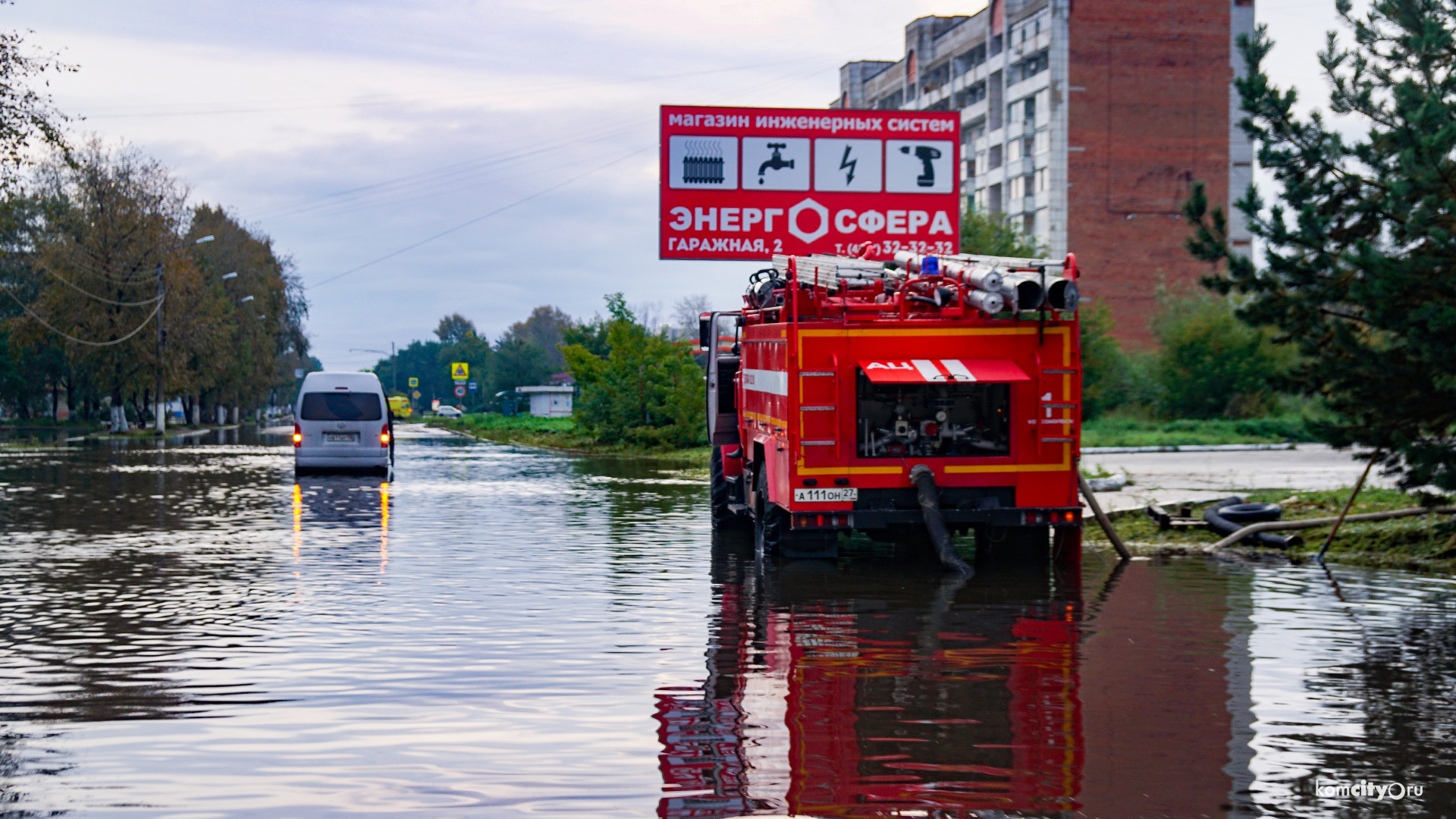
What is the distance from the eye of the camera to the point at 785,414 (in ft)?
46.8

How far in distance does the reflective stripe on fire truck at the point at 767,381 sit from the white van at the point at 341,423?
43.4 feet

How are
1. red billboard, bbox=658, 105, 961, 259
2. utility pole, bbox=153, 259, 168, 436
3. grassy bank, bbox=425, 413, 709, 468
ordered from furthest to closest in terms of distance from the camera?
utility pole, bbox=153, 259, 168, 436, grassy bank, bbox=425, 413, 709, 468, red billboard, bbox=658, 105, 961, 259

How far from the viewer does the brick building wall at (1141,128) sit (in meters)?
81.7

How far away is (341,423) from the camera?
95.1 feet

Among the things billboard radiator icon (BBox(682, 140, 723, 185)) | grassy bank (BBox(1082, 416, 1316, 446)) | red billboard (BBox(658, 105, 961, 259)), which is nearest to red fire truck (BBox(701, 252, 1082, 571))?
red billboard (BBox(658, 105, 961, 259))

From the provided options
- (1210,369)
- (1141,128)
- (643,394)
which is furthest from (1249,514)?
(1141,128)

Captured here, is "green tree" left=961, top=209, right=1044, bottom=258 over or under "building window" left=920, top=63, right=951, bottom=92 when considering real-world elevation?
under

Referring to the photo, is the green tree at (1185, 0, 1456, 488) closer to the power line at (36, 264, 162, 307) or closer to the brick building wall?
the power line at (36, 264, 162, 307)

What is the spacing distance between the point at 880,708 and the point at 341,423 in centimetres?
2256

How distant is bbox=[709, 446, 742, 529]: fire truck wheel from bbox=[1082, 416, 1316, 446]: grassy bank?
2585cm

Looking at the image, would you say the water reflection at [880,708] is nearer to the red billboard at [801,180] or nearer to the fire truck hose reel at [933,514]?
the fire truck hose reel at [933,514]

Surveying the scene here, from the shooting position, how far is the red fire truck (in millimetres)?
14039

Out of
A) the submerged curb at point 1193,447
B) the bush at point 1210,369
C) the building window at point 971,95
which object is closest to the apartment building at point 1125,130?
the building window at point 971,95

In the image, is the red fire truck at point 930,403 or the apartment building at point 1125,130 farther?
the apartment building at point 1125,130
